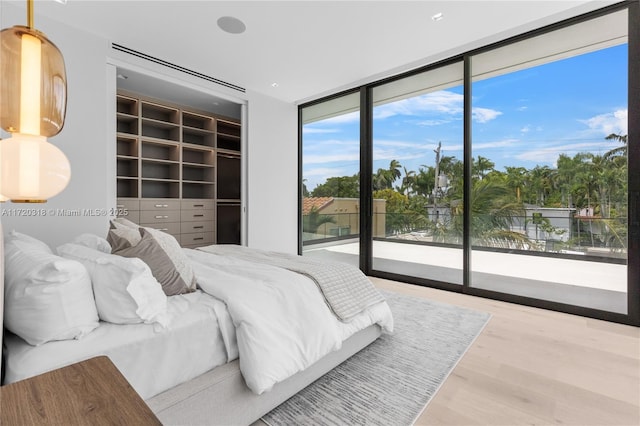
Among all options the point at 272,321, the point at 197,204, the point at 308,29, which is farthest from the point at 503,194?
the point at 197,204

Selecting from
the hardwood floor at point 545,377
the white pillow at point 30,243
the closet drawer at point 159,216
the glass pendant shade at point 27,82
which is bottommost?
the hardwood floor at point 545,377

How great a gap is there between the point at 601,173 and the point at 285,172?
381cm

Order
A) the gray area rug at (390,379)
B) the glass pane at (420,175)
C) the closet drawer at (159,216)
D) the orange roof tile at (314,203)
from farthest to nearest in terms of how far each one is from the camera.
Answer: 1. the orange roof tile at (314,203)
2. the closet drawer at (159,216)
3. the glass pane at (420,175)
4. the gray area rug at (390,379)

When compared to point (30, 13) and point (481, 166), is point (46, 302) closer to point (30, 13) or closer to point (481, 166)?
point (30, 13)

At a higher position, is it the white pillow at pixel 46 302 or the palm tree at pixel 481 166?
the palm tree at pixel 481 166

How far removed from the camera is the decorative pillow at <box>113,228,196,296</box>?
1594 mm

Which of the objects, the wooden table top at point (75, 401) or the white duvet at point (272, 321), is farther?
the white duvet at point (272, 321)

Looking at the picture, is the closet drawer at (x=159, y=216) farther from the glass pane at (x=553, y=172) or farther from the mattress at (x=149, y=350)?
the glass pane at (x=553, y=172)

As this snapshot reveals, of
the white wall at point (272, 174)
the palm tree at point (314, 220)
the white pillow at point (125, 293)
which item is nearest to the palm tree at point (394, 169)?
the palm tree at point (314, 220)

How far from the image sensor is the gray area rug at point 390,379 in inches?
59.7

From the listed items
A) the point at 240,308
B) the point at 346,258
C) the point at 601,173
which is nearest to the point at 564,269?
the point at 601,173

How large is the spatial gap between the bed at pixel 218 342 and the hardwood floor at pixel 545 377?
2.12ft

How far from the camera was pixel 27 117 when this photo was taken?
1.73 feet

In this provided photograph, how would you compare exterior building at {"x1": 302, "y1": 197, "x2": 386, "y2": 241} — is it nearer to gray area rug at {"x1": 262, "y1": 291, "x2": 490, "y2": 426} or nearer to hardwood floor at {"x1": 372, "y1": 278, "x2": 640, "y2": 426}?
gray area rug at {"x1": 262, "y1": 291, "x2": 490, "y2": 426}
